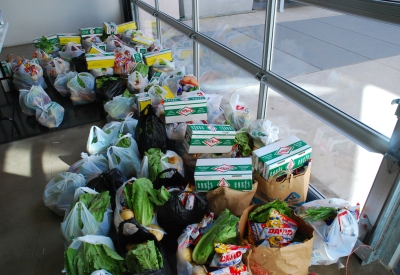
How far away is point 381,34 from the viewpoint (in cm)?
391

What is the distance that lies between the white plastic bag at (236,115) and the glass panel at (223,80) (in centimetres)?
114

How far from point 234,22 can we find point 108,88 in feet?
10.8

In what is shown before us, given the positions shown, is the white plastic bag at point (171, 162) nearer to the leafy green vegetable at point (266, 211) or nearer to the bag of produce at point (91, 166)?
the bag of produce at point (91, 166)

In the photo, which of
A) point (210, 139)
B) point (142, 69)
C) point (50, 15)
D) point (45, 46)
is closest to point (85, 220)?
point (210, 139)

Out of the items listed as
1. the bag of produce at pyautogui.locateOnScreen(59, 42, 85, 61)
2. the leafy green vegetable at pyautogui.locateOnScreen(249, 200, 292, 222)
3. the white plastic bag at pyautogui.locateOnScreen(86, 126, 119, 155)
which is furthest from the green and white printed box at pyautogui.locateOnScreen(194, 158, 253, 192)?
the bag of produce at pyautogui.locateOnScreen(59, 42, 85, 61)

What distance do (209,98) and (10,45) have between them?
15.3 ft

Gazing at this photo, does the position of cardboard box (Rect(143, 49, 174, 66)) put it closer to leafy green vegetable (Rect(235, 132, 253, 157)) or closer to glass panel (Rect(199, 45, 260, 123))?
glass panel (Rect(199, 45, 260, 123))

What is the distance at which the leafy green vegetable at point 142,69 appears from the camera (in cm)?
348

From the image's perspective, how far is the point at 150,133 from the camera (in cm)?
238

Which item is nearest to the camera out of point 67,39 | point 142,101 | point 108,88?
point 142,101

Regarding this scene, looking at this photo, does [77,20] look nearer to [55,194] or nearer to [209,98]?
[209,98]

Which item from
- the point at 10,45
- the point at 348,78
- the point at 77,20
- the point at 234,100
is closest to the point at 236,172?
the point at 234,100

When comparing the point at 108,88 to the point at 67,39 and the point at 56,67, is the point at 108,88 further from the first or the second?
the point at 67,39

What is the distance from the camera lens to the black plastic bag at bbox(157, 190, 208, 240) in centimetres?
170
